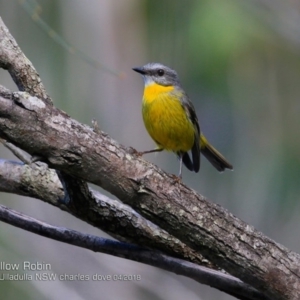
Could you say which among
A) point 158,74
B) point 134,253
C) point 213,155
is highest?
point 158,74

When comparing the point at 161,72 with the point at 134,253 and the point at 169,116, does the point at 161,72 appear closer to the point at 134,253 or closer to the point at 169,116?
the point at 169,116

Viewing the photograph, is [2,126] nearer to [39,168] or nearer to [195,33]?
[39,168]

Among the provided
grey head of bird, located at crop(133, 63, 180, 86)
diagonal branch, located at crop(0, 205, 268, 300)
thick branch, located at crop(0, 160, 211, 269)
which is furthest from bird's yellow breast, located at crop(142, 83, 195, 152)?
diagonal branch, located at crop(0, 205, 268, 300)

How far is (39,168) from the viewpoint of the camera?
9.48 feet

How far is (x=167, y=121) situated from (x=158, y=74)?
54cm

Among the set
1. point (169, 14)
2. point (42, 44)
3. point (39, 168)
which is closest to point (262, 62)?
point (169, 14)

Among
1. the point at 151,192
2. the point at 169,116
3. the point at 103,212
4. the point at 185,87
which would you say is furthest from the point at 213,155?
the point at 151,192

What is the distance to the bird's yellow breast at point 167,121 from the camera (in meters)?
4.07

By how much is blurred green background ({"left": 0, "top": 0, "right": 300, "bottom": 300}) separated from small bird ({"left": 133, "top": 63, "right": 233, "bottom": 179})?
1080 mm

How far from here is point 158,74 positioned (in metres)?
4.47

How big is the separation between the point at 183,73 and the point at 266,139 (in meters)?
1.41

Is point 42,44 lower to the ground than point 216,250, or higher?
higher

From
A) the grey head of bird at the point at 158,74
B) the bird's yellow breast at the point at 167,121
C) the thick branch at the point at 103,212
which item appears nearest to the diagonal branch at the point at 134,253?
the thick branch at the point at 103,212

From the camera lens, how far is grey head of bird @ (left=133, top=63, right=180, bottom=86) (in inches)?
174
